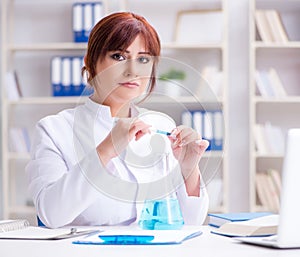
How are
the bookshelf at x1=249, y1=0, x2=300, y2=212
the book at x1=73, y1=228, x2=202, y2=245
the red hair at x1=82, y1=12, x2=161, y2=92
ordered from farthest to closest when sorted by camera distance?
the bookshelf at x1=249, y1=0, x2=300, y2=212 → the red hair at x1=82, y1=12, x2=161, y2=92 → the book at x1=73, y1=228, x2=202, y2=245

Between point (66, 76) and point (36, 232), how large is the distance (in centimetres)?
259

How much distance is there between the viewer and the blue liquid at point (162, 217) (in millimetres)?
1528

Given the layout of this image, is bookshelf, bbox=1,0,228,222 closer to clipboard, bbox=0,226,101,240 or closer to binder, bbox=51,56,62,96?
binder, bbox=51,56,62,96

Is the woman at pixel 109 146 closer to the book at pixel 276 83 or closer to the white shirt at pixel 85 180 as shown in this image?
the white shirt at pixel 85 180

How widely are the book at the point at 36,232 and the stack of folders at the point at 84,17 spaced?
2.55 meters

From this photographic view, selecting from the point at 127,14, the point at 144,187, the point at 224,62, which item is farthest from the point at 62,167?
the point at 224,62

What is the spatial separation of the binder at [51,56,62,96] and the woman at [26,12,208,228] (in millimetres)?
2220

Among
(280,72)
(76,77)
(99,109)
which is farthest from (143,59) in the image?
(280,72)

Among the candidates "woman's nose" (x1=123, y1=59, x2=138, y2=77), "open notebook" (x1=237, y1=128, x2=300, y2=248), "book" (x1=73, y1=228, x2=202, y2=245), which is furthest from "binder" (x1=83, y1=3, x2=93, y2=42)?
"open notebook" (x1=237, y1=128, x2=300, y2=248)

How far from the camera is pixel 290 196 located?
3.91 feet

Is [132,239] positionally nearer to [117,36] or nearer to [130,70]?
[130,70]

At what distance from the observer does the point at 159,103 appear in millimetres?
1470

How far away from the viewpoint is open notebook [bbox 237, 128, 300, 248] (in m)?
1.17

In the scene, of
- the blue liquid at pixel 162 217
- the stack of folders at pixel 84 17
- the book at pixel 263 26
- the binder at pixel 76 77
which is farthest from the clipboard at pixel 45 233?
the book at pixel 263 26
